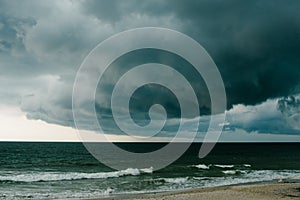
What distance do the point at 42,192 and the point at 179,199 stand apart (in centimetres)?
1162

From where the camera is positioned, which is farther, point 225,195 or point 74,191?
point 74,191

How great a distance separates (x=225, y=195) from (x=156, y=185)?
9.20 metres

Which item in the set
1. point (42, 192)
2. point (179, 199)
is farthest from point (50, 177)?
point (179, 199)

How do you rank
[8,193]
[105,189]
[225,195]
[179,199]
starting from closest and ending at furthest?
[179,199], [225,195], [8,193], [105,189]

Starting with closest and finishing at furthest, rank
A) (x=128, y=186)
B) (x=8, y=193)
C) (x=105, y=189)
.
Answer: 1. (x=8, y=193)
2. (x=105, y=189)
3. (x=128, y=186)

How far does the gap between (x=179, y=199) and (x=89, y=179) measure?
16.5m

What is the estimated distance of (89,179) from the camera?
3528cm

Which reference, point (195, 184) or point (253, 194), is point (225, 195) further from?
point (195, 184)

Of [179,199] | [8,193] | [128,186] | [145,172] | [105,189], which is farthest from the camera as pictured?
[145,172]

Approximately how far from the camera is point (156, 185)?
30.6 metres

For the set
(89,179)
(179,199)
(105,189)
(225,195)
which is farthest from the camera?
(89,179)

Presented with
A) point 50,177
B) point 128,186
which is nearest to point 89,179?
point 50,177

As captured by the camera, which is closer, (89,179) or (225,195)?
(225,195)

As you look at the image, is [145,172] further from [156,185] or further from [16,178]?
[16,178]
